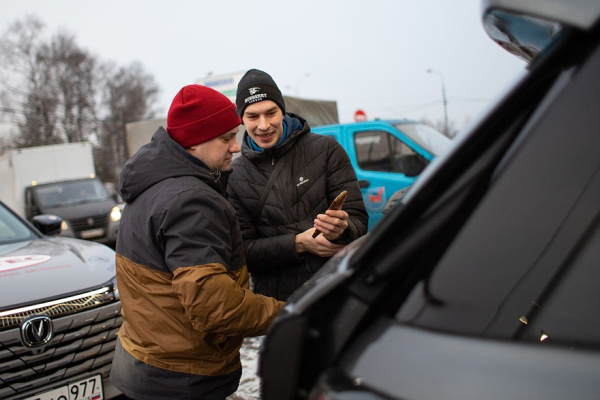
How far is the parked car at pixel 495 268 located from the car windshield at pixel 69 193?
13273mm

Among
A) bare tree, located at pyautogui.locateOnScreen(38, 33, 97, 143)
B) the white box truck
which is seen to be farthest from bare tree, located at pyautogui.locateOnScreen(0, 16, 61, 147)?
the white box truck

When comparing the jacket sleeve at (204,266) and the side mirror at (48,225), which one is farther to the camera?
the side mirror at (48,225)

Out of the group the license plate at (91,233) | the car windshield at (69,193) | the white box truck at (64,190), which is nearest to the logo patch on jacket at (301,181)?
the white box truck at (64,190)

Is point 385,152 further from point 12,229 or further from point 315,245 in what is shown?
point 315,245

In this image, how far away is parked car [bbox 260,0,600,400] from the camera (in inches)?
29.1

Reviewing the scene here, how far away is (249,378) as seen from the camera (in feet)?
11.0

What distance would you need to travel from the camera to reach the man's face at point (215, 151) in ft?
5.86

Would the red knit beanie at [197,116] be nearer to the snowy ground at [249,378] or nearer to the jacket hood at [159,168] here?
the jacket hood at [159,168]

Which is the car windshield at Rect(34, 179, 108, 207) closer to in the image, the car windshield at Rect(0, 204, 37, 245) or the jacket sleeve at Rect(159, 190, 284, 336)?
the car windshield at Rect(0, 204, 37, 245)

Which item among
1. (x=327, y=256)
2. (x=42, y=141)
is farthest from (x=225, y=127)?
(x=42, y=141)

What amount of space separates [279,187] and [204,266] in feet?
2.76

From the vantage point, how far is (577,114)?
0.76 m

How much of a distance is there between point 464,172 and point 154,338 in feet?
4.00

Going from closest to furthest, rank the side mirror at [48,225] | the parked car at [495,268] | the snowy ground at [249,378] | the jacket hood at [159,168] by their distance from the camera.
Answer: the parked car at [495,268] → the jacket hood at [159,168] → the snowy ground at [249,378] → the side mirror at [48,225]
